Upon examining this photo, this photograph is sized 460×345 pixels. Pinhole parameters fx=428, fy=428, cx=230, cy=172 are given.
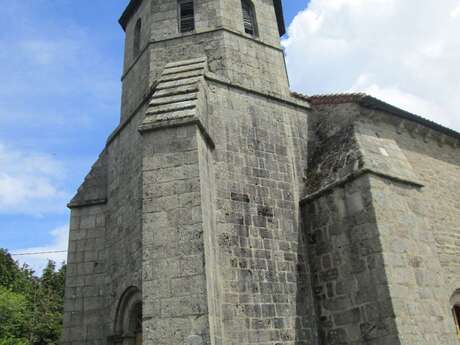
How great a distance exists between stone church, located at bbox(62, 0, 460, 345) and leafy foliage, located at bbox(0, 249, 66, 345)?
13599mm

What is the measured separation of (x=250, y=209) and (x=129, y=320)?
3.21m

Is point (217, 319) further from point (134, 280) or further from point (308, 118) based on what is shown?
point (308, 118)

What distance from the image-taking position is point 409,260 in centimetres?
703

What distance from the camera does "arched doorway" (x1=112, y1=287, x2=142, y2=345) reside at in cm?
819

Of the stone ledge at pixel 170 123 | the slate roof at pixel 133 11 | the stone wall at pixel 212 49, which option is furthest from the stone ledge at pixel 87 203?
the slate roof at pixel 133 11

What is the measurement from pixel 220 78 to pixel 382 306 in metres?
5.37

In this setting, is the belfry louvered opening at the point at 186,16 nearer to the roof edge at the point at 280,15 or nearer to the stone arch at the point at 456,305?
the roof edge at the point at 280,15

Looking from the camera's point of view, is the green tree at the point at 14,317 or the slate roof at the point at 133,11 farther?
the green tree at the point at 14,317

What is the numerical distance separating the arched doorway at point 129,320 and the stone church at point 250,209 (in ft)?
0.09

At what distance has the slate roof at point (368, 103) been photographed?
9.21 metres

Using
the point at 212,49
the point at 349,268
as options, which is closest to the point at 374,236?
the point at 349,268

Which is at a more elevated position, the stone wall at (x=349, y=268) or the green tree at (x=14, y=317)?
the green tree at (x=14, y=317)

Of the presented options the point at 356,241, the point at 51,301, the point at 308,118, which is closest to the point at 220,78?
the point at 308,118

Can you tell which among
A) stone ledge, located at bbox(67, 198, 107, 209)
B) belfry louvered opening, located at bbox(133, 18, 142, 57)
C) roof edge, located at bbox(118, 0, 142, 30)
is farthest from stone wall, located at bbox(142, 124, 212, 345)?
roof edge, located at bbox(118, 0, 142, 30)
